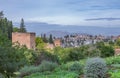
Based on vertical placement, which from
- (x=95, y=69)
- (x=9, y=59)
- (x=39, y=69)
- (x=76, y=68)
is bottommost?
(x=9, y=59)

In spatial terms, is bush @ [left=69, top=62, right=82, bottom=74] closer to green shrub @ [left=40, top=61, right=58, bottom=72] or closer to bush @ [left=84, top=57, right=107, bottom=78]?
green shrub @ [left=40, top=61, right=58, bottom=72]

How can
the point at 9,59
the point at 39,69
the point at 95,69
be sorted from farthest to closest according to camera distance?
the point at 9,59
the point at 39,69
the point at 95,69

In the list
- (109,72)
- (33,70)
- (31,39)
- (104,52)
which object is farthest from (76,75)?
(31,39)

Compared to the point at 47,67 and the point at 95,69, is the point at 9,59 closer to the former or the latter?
the point at 47,67

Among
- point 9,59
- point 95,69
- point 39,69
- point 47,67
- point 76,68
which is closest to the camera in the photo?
point 95,69

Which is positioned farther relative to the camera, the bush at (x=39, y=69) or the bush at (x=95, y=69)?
the bush at (x=39, y=69)

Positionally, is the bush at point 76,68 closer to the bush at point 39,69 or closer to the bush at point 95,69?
the bush at point 39,69

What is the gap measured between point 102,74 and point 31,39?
221 ft

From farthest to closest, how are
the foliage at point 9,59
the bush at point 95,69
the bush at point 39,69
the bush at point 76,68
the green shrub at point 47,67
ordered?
the foliage at point 9,59 < the green shrub at point 47,67 < the bush at point 39,69 < the bush at point 76,68 < the bush at point 95,69

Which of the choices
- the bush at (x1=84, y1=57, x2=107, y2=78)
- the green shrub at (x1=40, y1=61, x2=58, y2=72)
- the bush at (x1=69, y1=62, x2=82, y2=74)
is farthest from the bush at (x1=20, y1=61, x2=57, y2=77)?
the bush at (x1=84, y1=57, x2=107, y2=78)

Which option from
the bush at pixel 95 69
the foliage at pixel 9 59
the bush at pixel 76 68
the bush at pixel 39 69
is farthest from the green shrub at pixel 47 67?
the foliage at pixel 9 59

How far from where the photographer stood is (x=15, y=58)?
1184 inches

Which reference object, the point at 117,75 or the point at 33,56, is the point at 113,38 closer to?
the point at 33,56

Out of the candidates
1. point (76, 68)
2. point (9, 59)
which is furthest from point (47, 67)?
point (9, 59)
